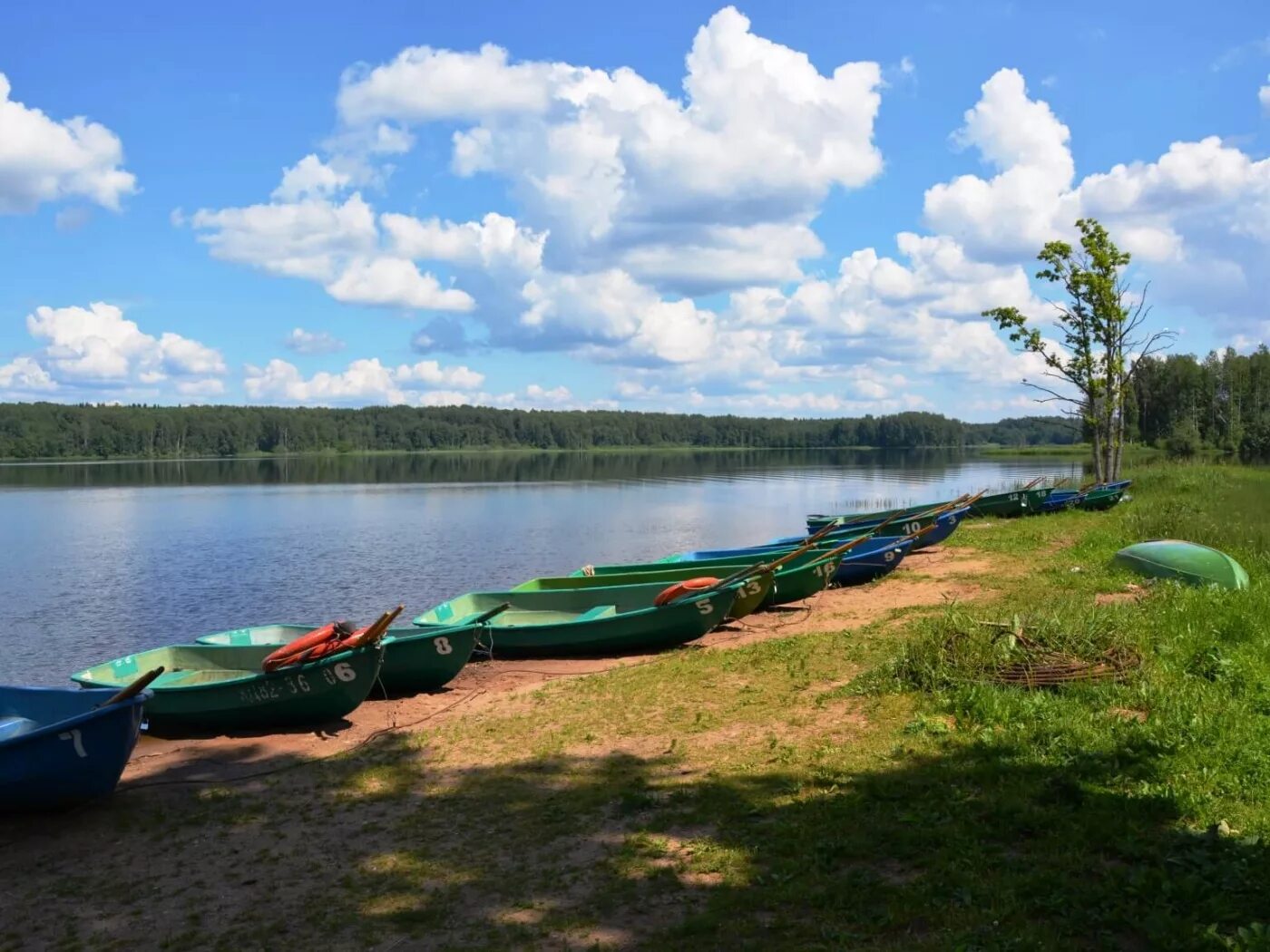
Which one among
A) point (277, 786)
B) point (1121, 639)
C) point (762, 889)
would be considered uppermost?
point (1121, 639)

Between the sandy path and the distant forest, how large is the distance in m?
97.0

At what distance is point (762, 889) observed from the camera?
4910mm

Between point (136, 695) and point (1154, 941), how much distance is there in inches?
272

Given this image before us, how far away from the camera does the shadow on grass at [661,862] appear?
4.32m

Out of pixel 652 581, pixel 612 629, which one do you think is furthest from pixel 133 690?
pixel 652 581

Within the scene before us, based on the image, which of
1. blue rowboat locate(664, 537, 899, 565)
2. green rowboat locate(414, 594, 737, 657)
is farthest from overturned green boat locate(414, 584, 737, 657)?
blue rowboat locate(664, 537, 899, 565)

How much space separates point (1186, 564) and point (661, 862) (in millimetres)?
9700

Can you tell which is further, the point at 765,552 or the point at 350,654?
the point at 765,552

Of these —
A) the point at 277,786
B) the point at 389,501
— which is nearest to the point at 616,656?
the point at 277,786

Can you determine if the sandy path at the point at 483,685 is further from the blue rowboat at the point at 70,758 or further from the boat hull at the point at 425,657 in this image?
the blue rowboat at the point at 70,758

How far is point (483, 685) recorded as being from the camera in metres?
11.6

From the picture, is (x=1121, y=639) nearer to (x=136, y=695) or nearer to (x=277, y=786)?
(x=277, y=786)

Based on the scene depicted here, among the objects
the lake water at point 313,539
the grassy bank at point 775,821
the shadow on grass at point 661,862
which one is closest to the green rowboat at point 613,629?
the grassy bank at point 775,821

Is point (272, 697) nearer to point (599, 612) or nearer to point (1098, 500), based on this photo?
point (599, 612)
